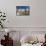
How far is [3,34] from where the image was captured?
10.5ft

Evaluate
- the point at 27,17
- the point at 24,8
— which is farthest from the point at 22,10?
the point at 27,17

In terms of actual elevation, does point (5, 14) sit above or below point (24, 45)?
above

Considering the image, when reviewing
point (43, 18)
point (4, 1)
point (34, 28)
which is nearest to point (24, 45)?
point (34, 28)

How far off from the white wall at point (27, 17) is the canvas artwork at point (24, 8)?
0.07 metres

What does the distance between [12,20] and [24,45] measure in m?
0.77

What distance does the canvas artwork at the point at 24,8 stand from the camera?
3.13 m

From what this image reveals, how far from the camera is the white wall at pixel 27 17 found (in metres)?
3.15

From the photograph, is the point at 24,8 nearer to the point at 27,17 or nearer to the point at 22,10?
the point at 22,10

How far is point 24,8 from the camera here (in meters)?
3.15

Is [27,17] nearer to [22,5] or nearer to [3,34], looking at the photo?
[22,5]

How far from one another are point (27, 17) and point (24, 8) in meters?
0.22

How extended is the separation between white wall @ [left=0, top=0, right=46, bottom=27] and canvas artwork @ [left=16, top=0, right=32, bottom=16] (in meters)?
0.07

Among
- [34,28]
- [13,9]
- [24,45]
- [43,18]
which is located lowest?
[24,45]

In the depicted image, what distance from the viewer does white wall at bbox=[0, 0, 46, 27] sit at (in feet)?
10.3
